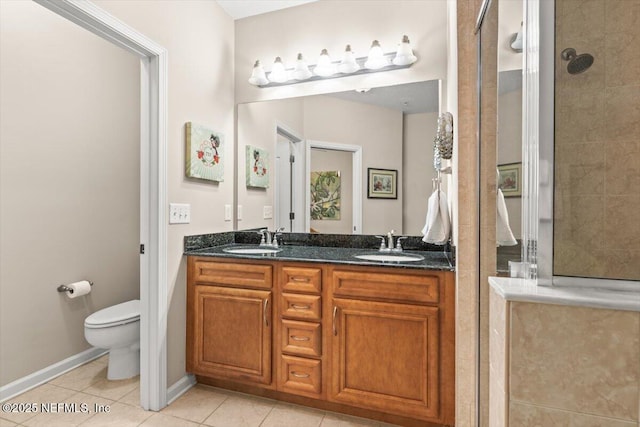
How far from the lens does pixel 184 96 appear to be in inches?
77.0

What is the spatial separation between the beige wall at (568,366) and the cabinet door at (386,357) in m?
0.83

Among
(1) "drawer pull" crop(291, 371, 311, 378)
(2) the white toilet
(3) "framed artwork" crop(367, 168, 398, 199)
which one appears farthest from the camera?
(3) "framed artwork" crop(367, 168, 398, 199)

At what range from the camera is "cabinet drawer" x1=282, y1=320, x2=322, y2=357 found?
1690 millimetres

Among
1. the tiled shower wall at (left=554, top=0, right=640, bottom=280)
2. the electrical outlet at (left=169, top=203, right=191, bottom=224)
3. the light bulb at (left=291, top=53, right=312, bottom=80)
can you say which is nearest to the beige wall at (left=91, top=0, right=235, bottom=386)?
the electrical outlet at (left=169, top=203, right=191, bottom=224)

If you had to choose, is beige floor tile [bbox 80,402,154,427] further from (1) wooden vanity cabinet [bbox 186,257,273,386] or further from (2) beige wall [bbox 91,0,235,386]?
(1) wooden vanity cabinet [bbox 186,257,273,386]

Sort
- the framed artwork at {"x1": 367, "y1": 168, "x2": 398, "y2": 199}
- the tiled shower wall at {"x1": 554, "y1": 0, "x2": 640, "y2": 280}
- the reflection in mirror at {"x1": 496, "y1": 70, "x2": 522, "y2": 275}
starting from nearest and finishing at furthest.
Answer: the tiled shower wall at {"x1": 554, "y1": 0, "x2": 640, "y2": 280} < the reflection in mirror at {"x1": 496, "y1": 70, "x2": 522, "y2": 275} < the framed artwork at {"x1": 367, "y1": 168, "x2": 398, "y2": 199}

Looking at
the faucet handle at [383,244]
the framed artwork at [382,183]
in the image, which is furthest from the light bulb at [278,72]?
the faucet handle at [383,244]

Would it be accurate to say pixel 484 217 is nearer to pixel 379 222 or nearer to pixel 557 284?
pixel 557 284

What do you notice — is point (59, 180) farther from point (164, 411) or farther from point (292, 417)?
point (292, 417)

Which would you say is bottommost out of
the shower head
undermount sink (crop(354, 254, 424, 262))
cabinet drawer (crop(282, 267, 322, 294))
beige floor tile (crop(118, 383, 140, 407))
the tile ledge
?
beige floor tile (crop(118, 383, 140, 407))

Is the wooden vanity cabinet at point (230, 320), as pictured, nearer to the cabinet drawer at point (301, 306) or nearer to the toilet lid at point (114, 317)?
the cabinet drawer at point (301, 306)

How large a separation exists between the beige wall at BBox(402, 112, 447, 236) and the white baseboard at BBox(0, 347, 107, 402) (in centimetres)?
245

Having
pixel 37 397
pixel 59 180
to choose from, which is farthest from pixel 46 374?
pixel 59 180

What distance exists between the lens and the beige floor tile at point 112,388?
1.89 metres
